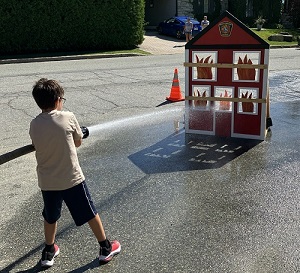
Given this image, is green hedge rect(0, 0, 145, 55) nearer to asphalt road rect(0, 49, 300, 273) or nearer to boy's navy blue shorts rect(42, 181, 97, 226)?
asphalt road rect(0, 49, 300, 273)

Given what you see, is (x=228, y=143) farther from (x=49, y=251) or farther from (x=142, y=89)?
(x=142, y=89)

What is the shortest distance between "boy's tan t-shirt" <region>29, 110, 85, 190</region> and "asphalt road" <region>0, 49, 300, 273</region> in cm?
75

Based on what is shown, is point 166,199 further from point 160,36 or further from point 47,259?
point 160,36

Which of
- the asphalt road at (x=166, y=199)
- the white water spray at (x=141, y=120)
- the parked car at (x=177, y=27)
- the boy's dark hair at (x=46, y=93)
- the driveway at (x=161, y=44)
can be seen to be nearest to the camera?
the boy's dark hair at (x=46, y=93)

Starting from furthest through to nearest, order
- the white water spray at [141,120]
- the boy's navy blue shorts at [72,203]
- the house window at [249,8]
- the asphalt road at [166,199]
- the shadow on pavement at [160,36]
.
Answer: the house window at [249,8] → the shadow on pavement at [160,36] → the white water spray at [141,120] → the asphalt road at [166,199] → the boy's navy blue shorts at [72,203]

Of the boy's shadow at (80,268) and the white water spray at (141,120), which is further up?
the boy's shadow at (80,268)

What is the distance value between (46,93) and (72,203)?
879 mm

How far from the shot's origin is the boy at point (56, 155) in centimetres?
321

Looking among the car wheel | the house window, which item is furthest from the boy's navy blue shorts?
the house window

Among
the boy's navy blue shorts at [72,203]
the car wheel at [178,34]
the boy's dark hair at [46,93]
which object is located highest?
the boy's dark hair at [46,93]

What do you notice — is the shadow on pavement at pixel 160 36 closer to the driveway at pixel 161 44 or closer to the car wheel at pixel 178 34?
the driveway at pixel 161 44

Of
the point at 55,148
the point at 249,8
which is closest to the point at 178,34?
the point at 249,8

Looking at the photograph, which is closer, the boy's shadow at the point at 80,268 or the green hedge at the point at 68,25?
the boy's shadow at the point at 80,268

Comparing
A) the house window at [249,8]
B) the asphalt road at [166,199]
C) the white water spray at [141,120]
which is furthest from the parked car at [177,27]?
the white water spray at [141,120]
